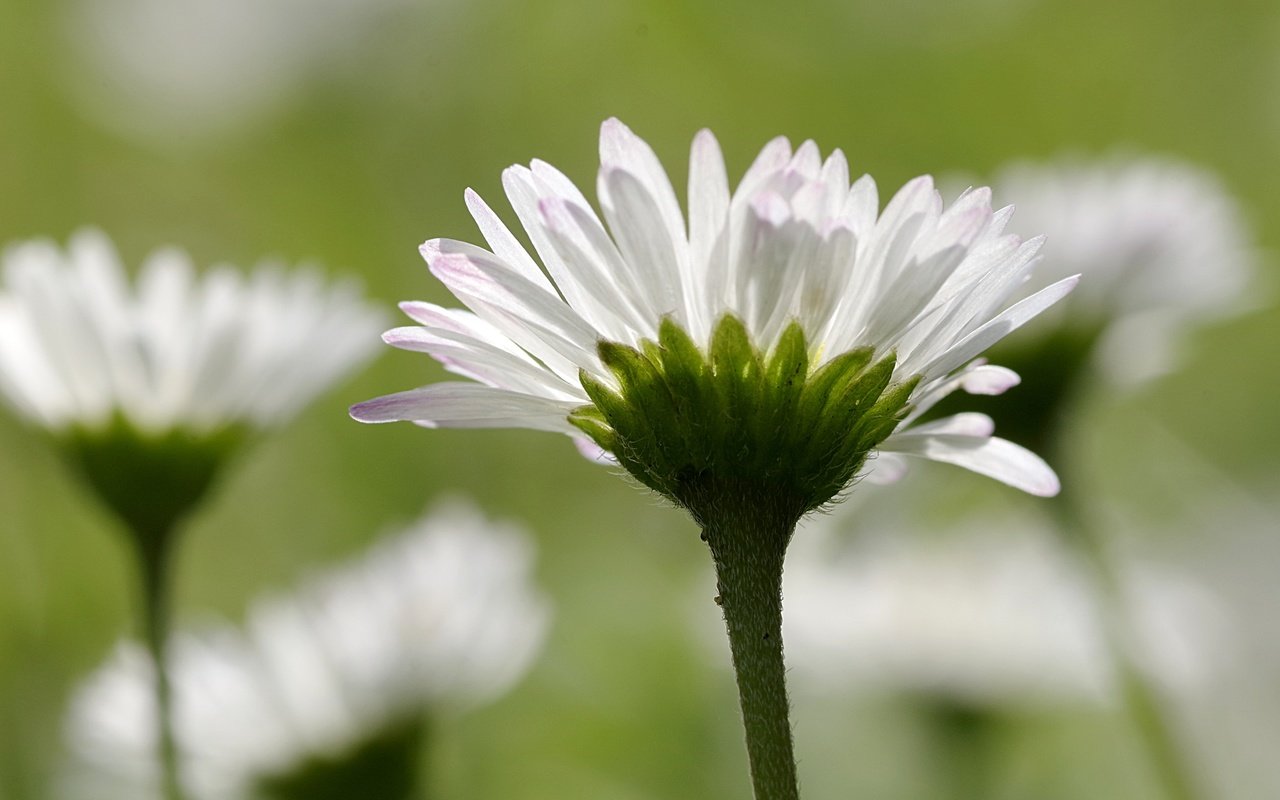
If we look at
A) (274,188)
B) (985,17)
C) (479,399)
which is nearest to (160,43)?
(274,188)

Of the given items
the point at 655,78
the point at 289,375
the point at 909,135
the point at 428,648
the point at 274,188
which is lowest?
the point at 428,648

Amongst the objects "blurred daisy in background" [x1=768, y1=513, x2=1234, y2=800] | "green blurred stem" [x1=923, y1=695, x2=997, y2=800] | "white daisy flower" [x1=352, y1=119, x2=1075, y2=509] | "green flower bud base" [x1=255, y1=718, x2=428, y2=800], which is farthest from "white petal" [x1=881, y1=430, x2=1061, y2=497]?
"green blurred stem" [x1=923, y1=695, x2=997, y2=800]

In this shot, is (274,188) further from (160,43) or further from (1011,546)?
(1011,546)

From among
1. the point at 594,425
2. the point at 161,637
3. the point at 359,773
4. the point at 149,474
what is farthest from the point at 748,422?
the point at 359,773

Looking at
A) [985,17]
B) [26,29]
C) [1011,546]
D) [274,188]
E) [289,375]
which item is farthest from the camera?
[985,17]

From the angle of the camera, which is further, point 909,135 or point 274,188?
point 909,135

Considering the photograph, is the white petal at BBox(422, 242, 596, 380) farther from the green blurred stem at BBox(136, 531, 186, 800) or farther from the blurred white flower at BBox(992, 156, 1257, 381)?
the blurred white flower at BBox(992, 156, 1257, 381)

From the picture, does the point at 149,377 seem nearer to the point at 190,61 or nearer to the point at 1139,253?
the point at 1139,253
